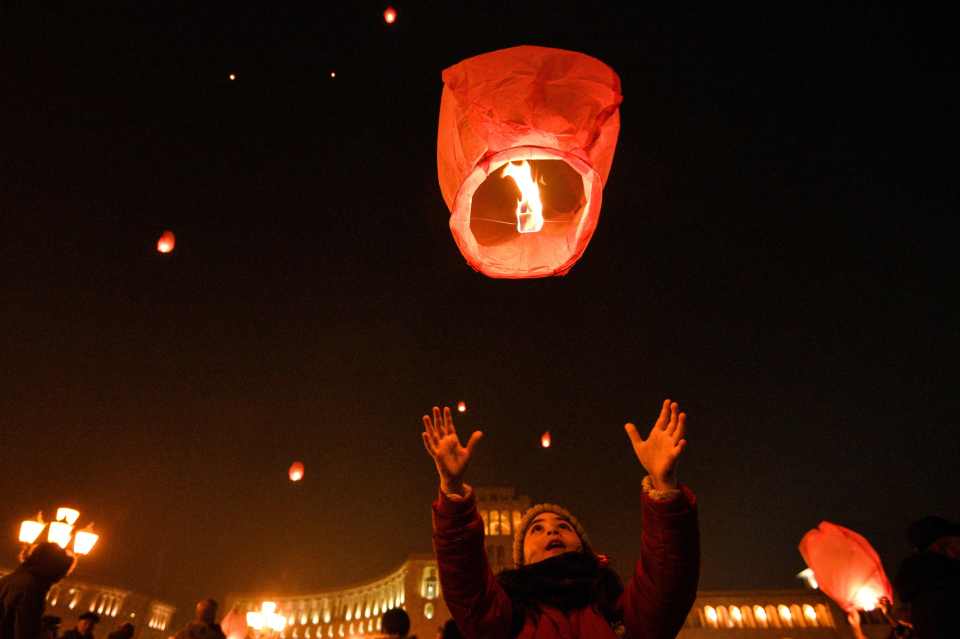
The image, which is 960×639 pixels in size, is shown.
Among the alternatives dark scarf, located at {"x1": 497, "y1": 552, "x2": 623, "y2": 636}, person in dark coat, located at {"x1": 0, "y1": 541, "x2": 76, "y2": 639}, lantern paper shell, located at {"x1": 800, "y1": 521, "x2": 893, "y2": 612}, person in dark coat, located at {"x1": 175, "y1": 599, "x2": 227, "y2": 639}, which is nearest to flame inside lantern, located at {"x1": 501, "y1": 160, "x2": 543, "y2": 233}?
dark scarf, located at {"x1": 497, "y1": 552, "x2": 623, "y2": 636}

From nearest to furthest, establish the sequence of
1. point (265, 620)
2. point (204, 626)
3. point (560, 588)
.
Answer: point (560, 588) < point (204, 626) < point (265, 620)

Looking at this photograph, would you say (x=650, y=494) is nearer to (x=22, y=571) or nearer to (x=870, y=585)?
(x=22, y=571)

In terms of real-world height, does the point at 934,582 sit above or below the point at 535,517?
below

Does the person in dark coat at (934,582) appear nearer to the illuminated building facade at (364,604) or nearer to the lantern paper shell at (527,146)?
the lantern paper shell at (527,146)

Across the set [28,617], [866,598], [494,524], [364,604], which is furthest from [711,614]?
[28,617]

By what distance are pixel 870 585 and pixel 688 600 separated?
8.79 meters

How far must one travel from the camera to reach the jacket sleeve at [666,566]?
2092 mm

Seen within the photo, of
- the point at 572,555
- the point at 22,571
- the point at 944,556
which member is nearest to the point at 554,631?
the point at 572,555

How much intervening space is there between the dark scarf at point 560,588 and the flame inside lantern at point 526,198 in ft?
5.44

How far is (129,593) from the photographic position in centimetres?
6744

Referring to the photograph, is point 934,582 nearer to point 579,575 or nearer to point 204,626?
point 579,575

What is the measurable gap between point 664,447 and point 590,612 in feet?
2.48

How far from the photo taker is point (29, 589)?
4.05 metres

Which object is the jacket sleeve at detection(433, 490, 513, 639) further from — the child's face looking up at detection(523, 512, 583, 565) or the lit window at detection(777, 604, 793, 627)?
the lit window at detection(777, 604, 793, 627)
